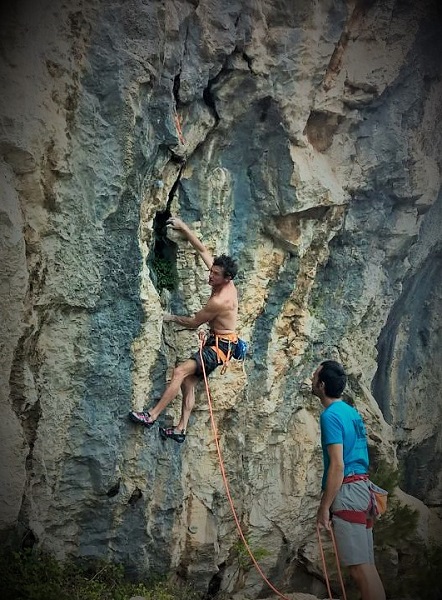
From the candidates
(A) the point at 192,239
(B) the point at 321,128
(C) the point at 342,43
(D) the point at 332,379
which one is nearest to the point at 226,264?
(A) the point at 192,239

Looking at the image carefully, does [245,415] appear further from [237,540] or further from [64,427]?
[64,427]

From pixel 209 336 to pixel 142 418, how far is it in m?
0.97

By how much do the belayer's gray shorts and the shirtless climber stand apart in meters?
1.85

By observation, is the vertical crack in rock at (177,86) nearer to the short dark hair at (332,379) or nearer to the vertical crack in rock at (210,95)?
the vertical crack in rock at (210,95)

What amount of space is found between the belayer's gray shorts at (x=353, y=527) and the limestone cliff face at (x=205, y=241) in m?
2.17

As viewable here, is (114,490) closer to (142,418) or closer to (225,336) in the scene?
(142,418)

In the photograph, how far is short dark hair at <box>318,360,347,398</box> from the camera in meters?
5.12

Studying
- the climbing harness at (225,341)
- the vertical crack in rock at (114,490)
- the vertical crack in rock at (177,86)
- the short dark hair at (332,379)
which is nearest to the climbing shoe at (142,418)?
the vertical crack in rock at (114,490)

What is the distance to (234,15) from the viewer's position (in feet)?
21.7

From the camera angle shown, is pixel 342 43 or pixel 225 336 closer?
pixel 225 336

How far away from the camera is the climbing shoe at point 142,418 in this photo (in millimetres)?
6289

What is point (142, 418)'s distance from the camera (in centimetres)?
630

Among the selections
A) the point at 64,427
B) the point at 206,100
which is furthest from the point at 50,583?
the point at 206,100

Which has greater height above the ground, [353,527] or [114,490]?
[353,527]
